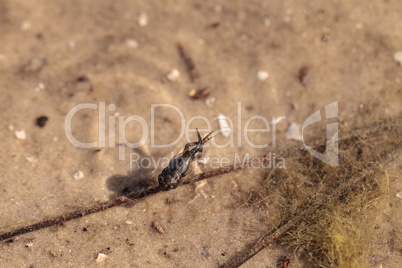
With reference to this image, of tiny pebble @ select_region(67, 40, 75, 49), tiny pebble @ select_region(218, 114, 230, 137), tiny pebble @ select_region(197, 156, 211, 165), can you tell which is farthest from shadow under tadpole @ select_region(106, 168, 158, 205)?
tiny pebble @ select_region(67, 40, 75, 49)

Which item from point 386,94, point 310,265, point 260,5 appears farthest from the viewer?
point 260,5

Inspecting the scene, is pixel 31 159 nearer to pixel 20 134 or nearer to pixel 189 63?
pixel 20 134

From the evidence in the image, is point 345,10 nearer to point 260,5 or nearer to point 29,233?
point 260,5

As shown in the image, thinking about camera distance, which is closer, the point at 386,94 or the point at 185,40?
the point at 386,94

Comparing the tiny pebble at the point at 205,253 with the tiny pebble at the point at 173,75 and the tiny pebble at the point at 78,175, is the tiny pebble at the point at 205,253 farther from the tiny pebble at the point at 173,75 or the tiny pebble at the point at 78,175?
the tiny pebble at the point at 173,75

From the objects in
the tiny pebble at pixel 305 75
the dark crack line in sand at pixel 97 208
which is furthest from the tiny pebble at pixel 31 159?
the tiny pebble at pixel 305 75

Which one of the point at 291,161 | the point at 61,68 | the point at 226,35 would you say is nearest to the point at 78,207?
the point at 61,68
